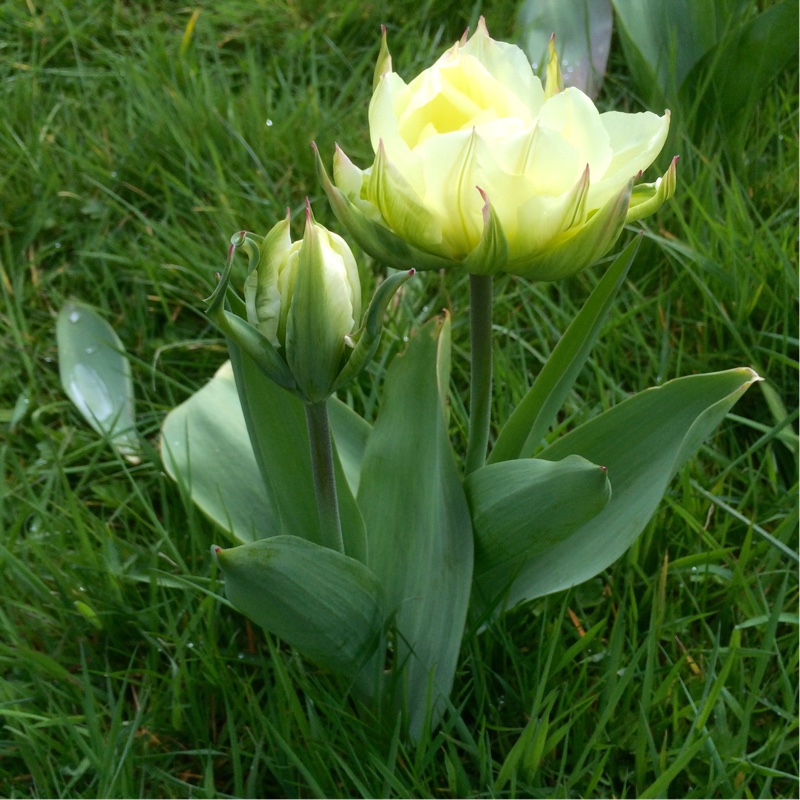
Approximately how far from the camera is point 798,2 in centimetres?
153

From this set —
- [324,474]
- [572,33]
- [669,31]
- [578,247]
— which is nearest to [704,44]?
[669,31]

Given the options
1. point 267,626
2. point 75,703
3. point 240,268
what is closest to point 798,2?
point 240,268

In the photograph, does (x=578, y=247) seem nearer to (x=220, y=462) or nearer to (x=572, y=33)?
(x=220, y=462)

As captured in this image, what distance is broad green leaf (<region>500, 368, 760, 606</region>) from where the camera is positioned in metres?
0.84

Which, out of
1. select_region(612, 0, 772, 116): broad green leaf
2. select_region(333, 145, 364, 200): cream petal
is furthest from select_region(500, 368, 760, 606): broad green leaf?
select_region(612, 0, 772, 116): broad green leaf

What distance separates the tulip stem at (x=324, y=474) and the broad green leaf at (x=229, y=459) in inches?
6.4

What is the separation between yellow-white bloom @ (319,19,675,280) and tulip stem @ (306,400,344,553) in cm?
14

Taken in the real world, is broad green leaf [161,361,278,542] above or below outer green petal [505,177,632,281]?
below

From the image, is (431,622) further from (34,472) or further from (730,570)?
Result: (34,472)

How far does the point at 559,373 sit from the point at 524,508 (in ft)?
0.45

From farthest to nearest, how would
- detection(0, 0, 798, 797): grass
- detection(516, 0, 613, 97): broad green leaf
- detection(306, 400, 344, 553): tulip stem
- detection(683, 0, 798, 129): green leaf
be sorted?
detection(516, 0, 613, 97): broad green leaf
detection(683, 0, 798, 129): green leaf
detection(0, 0, 798, 797): grass
detection(306, 400, 344, 553): tulip stem

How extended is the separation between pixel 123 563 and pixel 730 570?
2.45 ft

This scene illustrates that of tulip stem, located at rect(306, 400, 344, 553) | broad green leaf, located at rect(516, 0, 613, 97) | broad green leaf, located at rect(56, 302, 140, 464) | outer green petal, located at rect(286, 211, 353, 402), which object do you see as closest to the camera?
outer green petal, located at rect(286, 211, 353, 402)

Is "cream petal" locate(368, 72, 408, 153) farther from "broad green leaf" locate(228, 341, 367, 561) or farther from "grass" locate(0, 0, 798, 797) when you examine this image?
"grass" locate(0, 0, 798, 797)
